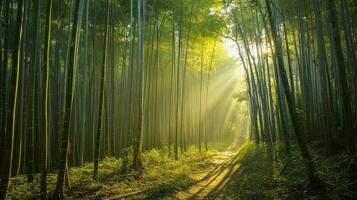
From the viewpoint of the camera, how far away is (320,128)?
752cm

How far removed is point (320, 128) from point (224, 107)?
1733cm

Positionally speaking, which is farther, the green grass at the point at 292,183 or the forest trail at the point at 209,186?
the forest trail at the point at 209,186

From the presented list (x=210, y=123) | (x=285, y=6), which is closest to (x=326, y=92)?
(x=285, y=6)

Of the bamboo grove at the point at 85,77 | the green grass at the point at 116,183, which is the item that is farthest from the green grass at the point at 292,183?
the bamboo grove at the point at 85,77

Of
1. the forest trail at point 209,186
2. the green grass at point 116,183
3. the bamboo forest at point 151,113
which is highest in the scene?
the bamboo forest at point 151,113

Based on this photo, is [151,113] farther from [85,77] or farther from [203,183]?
[203,183]

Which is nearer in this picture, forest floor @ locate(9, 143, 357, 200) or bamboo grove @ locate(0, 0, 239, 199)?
bamboo grove @ locate(0, 0, 239, 199)

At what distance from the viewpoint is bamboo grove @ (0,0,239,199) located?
3.79 metres

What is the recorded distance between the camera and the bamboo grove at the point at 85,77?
379cm

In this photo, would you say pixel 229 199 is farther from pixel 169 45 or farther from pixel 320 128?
pixel 169 45

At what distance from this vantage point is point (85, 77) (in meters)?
8.44

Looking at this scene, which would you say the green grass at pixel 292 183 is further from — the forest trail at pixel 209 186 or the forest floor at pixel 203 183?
the forest trail at pixel 209 186

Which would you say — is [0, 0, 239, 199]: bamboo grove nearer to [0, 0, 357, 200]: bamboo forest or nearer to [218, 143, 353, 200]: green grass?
[0, 0, 357, 200]: bamboo forest

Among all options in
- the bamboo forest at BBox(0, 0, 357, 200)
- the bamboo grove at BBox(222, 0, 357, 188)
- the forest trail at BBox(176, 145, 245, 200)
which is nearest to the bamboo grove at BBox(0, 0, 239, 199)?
the bamboo forest at BBox(0, 0, 357, 200)
